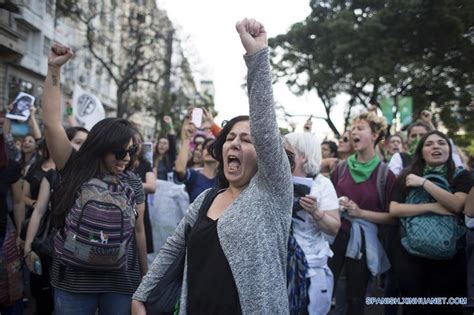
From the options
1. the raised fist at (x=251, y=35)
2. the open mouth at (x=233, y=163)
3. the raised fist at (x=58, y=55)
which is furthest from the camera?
the raised fist at (x=58, y=55)

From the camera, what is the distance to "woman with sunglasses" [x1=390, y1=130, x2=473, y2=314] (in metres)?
3.10

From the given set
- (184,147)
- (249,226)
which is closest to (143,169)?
(184,147)

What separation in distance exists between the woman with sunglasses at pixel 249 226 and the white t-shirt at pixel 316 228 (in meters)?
A: 1.28

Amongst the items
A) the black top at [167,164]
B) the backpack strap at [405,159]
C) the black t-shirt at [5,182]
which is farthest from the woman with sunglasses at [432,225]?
the black top at [167,164]

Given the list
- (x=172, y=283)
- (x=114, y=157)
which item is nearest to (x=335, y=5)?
(x=114, y=157)

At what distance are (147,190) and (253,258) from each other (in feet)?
9.46

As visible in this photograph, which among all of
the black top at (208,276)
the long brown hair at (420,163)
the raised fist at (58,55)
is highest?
the raised fist at (58,55)

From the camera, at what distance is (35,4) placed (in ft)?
78.6

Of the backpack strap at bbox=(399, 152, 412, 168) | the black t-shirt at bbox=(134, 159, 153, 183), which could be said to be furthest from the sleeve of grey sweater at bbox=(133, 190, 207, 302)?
the backpack strap at bbox=(399, 152, 412, 168)

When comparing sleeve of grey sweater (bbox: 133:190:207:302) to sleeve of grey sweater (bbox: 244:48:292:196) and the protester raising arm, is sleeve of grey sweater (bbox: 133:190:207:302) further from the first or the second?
the protester raising arm

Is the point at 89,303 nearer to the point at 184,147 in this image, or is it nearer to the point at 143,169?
the point at 184,147

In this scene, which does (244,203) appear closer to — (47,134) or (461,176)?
(47,134)

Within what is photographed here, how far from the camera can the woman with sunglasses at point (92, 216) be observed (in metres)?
2.44

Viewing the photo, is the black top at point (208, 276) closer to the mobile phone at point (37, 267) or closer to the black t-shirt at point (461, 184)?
the mobile phone at point (37, 267)
